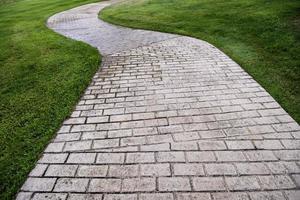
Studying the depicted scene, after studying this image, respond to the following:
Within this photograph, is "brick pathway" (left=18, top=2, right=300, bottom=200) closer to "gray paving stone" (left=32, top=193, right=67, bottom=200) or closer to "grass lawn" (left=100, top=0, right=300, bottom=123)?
"gray paving stone" (left=32, top=193, right=67, bottom=200)

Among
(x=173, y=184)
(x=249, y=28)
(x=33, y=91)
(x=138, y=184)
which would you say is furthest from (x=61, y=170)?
(x=249, y=28)

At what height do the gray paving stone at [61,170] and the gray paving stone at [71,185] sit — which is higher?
the gray paving stone at [71,185]

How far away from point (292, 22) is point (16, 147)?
778 cm

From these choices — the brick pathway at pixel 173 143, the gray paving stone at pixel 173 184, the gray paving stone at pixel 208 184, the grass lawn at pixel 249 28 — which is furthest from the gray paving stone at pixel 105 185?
the grass lawn at pixel 249 28

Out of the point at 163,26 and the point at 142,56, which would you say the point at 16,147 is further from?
the point at 163,26

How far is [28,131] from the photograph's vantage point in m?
3.54

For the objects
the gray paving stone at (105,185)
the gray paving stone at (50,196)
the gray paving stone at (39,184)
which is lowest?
the gray paving stone at (39,184)

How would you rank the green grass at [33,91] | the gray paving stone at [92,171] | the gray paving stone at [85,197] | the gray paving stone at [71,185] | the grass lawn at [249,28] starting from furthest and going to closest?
the grass lawn at [249,28]
the green grass at [33,91]
the gray paving stone at [92,171]
the gray paving stone at [71,185]
the gray paving stone at [85,197]

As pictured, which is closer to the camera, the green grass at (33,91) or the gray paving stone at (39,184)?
the gray paving stone at (39,184)

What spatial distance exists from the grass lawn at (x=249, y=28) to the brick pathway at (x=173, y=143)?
0.42 metres

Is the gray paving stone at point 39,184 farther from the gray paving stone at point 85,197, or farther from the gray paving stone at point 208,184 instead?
the gray paving stone at point 208,184

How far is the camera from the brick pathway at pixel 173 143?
2513 mm

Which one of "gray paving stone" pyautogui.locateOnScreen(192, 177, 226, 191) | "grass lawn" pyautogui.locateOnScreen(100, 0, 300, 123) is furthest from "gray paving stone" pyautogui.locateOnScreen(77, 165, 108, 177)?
"grass lawn" pyautogui.locateOnScreen(100, 0, 300, 123)

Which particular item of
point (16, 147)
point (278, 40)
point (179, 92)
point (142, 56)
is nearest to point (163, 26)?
point (142, 56)
